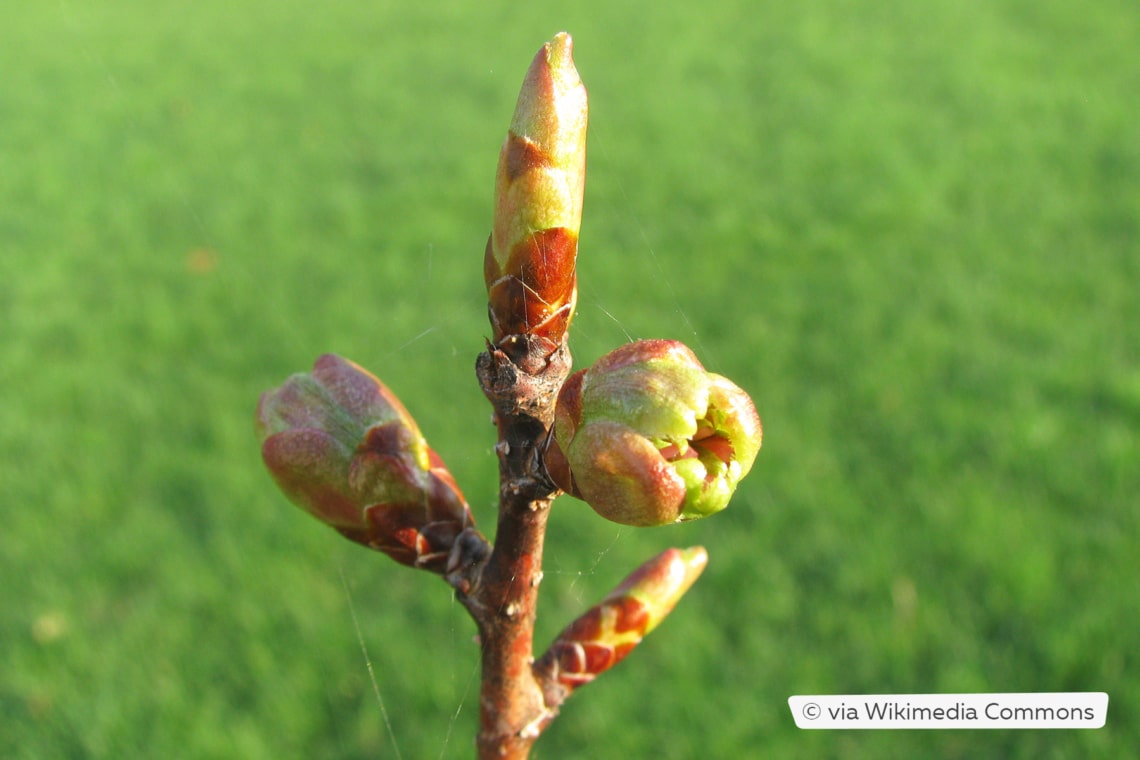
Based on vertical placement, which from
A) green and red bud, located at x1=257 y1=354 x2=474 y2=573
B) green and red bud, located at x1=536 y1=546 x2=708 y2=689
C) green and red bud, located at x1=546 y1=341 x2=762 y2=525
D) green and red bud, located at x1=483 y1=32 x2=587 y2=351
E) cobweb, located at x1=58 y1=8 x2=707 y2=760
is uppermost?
green and red bud, located at x1=483 y1=32 x2=587 y2=351

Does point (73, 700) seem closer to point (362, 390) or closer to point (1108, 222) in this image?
point (362, 390)

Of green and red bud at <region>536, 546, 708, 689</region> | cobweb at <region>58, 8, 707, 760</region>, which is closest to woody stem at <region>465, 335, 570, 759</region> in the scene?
green and red bud at <region>536, 546, 708, 689</region>

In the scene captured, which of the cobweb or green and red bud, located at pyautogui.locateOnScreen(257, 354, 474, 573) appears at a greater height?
green and red bud, located at pyautogui.locateOnScreen(257, 354, 474, 573)

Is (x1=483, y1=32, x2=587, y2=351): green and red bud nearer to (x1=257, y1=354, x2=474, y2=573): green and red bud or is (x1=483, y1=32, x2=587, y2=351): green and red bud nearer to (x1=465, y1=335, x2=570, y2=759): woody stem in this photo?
(x1=465, y1=335, x2=570, y2=759): woody stem

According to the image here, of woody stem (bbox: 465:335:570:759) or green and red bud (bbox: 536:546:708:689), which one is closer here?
woody stem (bbox: 465:335:570:759)

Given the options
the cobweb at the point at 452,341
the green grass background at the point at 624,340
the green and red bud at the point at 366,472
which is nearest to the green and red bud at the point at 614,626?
the green and red bud at the point at 366,472

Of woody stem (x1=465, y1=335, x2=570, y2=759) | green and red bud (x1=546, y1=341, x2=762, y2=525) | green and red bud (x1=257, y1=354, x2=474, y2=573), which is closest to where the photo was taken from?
green and red bud (x1=546, y1=341, x2=762, y2=525)

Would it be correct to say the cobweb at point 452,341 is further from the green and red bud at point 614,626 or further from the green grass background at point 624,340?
the green and red bud at point 614,626
